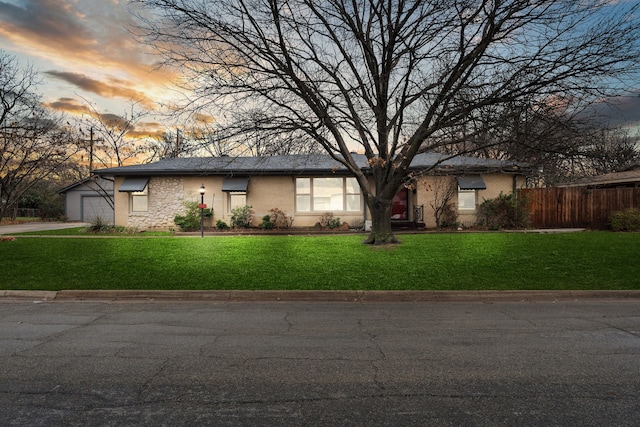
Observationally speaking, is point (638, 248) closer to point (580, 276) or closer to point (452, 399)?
point (580, 276)

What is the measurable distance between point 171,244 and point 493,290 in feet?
35.6

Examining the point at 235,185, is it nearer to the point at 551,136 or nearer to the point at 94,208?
the point at 551,136

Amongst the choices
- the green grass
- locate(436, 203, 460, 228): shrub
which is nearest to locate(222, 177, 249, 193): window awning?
the green grass

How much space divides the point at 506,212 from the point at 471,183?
7.38ft

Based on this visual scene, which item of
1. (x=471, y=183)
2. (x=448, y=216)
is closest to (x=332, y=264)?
(x=448, y=216)

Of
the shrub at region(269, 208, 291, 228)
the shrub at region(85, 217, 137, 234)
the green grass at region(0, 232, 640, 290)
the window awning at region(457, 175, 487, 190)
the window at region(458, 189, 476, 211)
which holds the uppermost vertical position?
the window awning at region(457, 175, 487, 190)

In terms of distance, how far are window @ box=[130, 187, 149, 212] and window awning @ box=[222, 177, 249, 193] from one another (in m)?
4.54

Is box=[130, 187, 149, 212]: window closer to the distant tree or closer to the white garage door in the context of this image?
the white garage door

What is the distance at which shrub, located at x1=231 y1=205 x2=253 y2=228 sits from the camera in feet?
67.7

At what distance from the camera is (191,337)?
17.8 feet

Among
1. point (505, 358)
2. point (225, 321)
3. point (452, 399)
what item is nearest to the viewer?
point (452, 399)

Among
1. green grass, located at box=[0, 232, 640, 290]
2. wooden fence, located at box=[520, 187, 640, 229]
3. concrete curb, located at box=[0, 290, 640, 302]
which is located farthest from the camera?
wooden fence, located at box=[520, 187, 640, 229]

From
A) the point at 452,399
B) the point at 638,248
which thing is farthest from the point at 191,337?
the point at 638,248

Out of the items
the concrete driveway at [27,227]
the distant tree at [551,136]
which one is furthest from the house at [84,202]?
the distant tree at [551,136]
